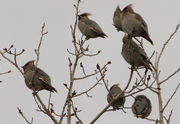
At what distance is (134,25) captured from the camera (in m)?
10.0

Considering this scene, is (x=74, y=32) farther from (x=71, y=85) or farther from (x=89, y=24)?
(x=89, y=24)

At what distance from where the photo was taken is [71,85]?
29.4 ft

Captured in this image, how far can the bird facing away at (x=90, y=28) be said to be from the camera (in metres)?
13.8

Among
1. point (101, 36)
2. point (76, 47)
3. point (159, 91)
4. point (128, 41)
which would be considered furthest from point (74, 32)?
point (101, 36)

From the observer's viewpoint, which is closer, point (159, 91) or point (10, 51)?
point (159, 91)

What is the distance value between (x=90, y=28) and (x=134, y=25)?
390 cm

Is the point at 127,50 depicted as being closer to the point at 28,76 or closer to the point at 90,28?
the point at 28,76

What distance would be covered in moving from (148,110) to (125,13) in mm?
3564

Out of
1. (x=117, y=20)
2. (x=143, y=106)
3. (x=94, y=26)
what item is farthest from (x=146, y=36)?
(x=94, y=26)

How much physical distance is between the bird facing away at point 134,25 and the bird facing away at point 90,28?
336 cm

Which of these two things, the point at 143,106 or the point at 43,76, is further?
the point at 143,106

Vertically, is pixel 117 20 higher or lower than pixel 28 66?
higher

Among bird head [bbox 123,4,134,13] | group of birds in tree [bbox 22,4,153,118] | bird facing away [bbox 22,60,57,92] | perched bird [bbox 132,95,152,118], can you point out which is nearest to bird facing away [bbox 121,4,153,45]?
group of birds in tree [bbox 22,4,153,118]

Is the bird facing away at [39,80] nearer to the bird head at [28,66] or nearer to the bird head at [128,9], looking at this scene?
the bird head at [28,66]
